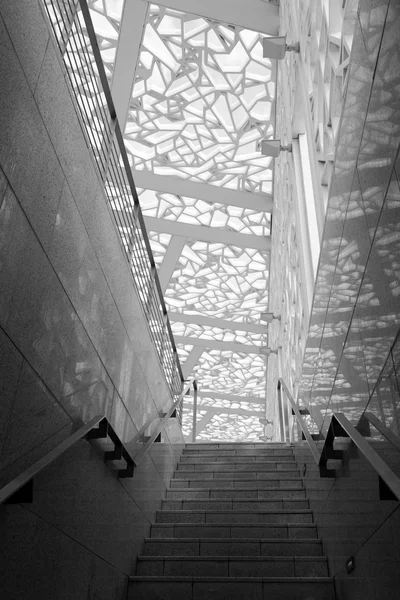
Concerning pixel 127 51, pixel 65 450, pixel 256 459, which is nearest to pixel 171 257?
pixel 127 51

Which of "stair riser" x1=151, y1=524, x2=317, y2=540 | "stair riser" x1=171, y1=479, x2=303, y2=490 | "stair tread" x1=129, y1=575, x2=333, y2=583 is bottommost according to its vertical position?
"stair tread" x1=129, y1=575, x2=333, y2=583

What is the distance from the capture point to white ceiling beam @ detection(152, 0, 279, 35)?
12.8 metres

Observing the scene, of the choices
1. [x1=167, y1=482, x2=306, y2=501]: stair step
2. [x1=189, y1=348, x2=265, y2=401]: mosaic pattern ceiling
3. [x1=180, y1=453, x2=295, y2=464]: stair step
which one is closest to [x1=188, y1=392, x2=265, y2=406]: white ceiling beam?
[x1=189, y1=348, x2=265, y2=401]: mosaic pattern ceiling

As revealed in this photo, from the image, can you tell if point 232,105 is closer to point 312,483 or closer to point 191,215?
point 191,215

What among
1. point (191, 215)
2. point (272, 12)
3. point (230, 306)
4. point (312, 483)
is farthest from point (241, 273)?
point (312, 483)

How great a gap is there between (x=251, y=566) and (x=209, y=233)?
1487 cm

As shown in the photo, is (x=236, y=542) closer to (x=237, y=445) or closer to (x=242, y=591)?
(x=242, y=591)

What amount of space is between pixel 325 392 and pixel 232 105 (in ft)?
38.3

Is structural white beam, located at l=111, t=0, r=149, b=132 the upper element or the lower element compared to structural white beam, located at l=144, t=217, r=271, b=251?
lower

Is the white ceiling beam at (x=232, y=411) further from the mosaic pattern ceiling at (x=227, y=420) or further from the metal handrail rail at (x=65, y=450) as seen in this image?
the metal handrail rail at (x=65, y=450)

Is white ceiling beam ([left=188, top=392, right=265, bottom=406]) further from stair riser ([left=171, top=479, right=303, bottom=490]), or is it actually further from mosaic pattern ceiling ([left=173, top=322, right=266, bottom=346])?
stair riser ([left=171, top=479, right=303, bottom=490])

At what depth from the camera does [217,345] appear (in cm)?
2605

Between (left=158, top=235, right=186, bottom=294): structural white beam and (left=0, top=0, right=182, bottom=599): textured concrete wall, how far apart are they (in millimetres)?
14676

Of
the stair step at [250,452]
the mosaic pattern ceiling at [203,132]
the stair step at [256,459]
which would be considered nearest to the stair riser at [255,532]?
the stair step at [256,459]
